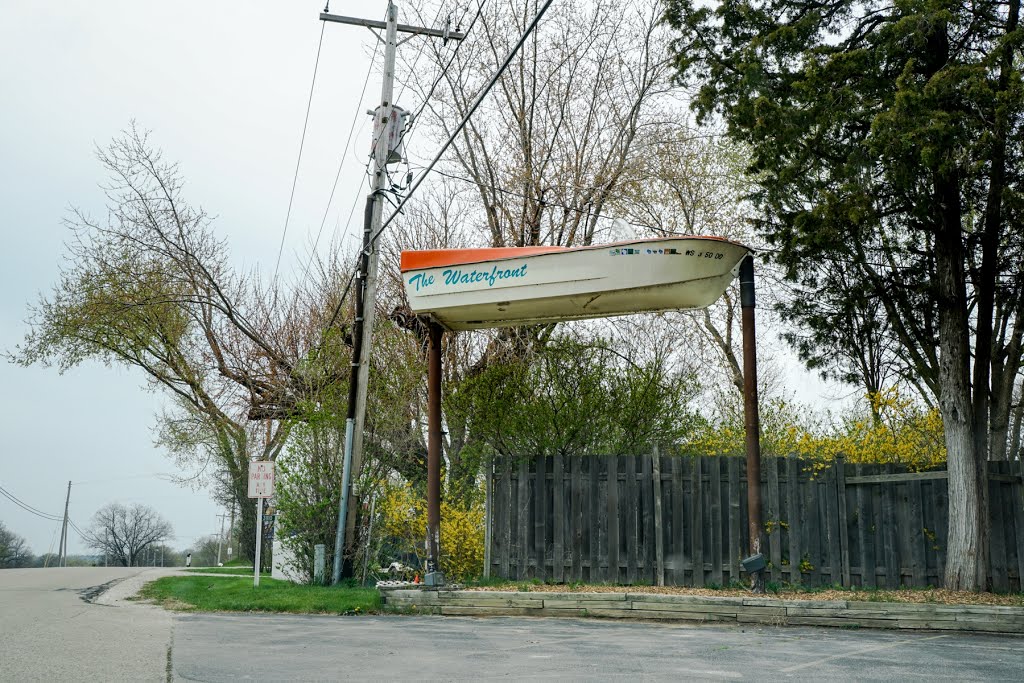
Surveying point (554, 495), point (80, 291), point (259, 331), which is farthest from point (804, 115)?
point (80, 291)

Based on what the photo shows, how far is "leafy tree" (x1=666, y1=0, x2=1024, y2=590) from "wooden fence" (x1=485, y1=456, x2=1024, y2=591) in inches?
27.7

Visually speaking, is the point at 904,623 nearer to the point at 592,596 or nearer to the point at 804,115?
the point at 592,596

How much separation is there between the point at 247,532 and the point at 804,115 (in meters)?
28.5

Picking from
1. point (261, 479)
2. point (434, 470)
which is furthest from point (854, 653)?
point (261, 479)

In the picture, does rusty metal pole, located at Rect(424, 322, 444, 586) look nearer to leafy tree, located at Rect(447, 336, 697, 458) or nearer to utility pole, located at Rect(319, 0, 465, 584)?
utility pole, located at Rect(319, 0, 465, 584)

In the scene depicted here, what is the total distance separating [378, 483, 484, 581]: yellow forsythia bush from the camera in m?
14.5

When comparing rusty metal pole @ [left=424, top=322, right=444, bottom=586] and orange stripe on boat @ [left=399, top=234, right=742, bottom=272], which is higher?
orange stripe on boat @ [left=399, top=234, right=742, bottom=272]

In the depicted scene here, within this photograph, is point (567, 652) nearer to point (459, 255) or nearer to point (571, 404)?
point (459, 255)

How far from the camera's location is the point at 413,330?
60.3ft

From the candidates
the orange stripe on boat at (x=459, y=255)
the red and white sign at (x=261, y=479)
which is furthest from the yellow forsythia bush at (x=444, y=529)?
the orange stripe on boat at (x=459, y=255)

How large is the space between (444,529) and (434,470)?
1707mm

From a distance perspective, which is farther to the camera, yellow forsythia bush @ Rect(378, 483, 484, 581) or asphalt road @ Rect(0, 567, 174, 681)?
yellow forsythia bush @ Rect(378, 483, 484, 581)

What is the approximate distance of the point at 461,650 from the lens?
8.19 m

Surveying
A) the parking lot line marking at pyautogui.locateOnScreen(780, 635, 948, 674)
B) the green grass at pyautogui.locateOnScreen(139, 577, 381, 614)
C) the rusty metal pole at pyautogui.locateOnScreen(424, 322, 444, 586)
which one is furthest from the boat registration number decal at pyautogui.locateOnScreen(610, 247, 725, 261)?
the green grass at pyautogui.locateOnScreen(139, 577, 381, 614)
